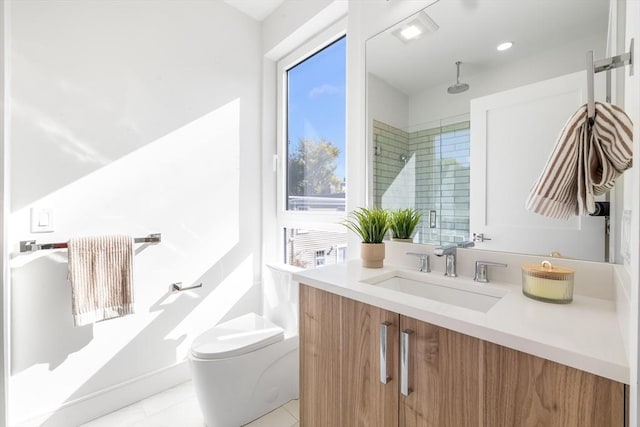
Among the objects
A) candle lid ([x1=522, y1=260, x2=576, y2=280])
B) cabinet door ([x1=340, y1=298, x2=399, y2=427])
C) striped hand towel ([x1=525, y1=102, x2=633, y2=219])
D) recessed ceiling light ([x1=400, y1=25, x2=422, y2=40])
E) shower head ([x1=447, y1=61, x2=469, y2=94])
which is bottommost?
cabinet door ([x1=340, y1=298, x2=399, y2=427])

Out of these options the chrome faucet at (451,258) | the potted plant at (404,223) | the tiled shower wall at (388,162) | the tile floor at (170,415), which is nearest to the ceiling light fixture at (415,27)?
the tiled shower wall at (388,162)

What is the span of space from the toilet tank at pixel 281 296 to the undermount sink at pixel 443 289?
0.85 m

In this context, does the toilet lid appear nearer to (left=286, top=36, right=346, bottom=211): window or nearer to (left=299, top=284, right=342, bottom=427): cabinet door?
(left=299, top=284, right=342, bottom=427): cabinet door

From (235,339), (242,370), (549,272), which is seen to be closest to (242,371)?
(242,370)

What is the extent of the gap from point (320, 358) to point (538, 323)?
736mm

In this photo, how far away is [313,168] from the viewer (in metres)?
2.08

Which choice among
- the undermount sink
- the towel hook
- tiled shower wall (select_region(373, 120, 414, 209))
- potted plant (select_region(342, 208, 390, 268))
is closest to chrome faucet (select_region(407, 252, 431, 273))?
the undermount sink

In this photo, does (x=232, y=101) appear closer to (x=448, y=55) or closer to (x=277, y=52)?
(x=277, y=52)

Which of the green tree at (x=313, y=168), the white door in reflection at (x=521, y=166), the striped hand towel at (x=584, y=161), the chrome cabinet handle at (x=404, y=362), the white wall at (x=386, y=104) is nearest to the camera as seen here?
the striped hand towel at (x=584, y=161)

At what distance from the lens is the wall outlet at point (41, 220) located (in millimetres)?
1370

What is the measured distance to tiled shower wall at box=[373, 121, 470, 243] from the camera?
3.98ft

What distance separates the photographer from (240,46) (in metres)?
2.11

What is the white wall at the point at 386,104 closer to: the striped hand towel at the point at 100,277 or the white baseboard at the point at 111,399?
the striped hand towel at the point at 100,277

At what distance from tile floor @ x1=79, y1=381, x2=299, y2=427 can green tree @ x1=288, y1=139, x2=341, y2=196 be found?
1.35 m
